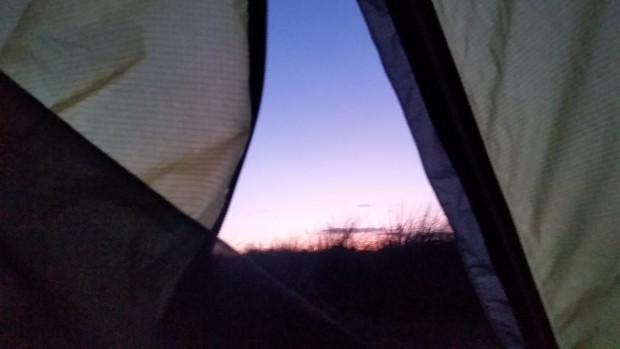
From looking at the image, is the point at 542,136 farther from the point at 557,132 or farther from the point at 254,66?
the point at 254,66

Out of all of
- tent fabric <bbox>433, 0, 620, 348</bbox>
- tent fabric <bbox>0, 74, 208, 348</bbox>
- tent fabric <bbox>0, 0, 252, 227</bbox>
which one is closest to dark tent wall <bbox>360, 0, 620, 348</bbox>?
tent fabric <bbox>433, 0, 620, 348</bbox>

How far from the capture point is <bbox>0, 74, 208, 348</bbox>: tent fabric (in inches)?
30.1

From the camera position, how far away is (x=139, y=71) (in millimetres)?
780

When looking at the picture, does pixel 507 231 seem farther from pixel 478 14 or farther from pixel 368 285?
pixel 368 285

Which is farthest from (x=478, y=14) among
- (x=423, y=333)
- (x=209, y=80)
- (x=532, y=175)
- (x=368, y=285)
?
(x=368, y=285)

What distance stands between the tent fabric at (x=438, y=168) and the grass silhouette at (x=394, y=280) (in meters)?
1.15

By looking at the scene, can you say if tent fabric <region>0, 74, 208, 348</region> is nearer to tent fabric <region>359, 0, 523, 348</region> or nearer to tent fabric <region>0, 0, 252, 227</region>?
tent fabric <region>0, 0, 252, 227</region>

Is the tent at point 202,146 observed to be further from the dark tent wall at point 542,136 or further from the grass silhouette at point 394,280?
the grass silhouette at point 394,280

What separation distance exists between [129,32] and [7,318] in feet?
1.42

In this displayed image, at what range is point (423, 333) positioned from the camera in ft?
7.88

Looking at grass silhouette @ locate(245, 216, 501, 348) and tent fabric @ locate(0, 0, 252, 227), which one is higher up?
tent fabric @ locate(0, 0, 252, 227)

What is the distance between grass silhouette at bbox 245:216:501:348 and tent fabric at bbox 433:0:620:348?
1.33 meters

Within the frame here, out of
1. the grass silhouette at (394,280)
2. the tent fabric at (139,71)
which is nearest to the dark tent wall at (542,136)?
the tent fabric at (139,71)

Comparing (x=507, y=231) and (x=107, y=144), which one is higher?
(x=107, y=144)
